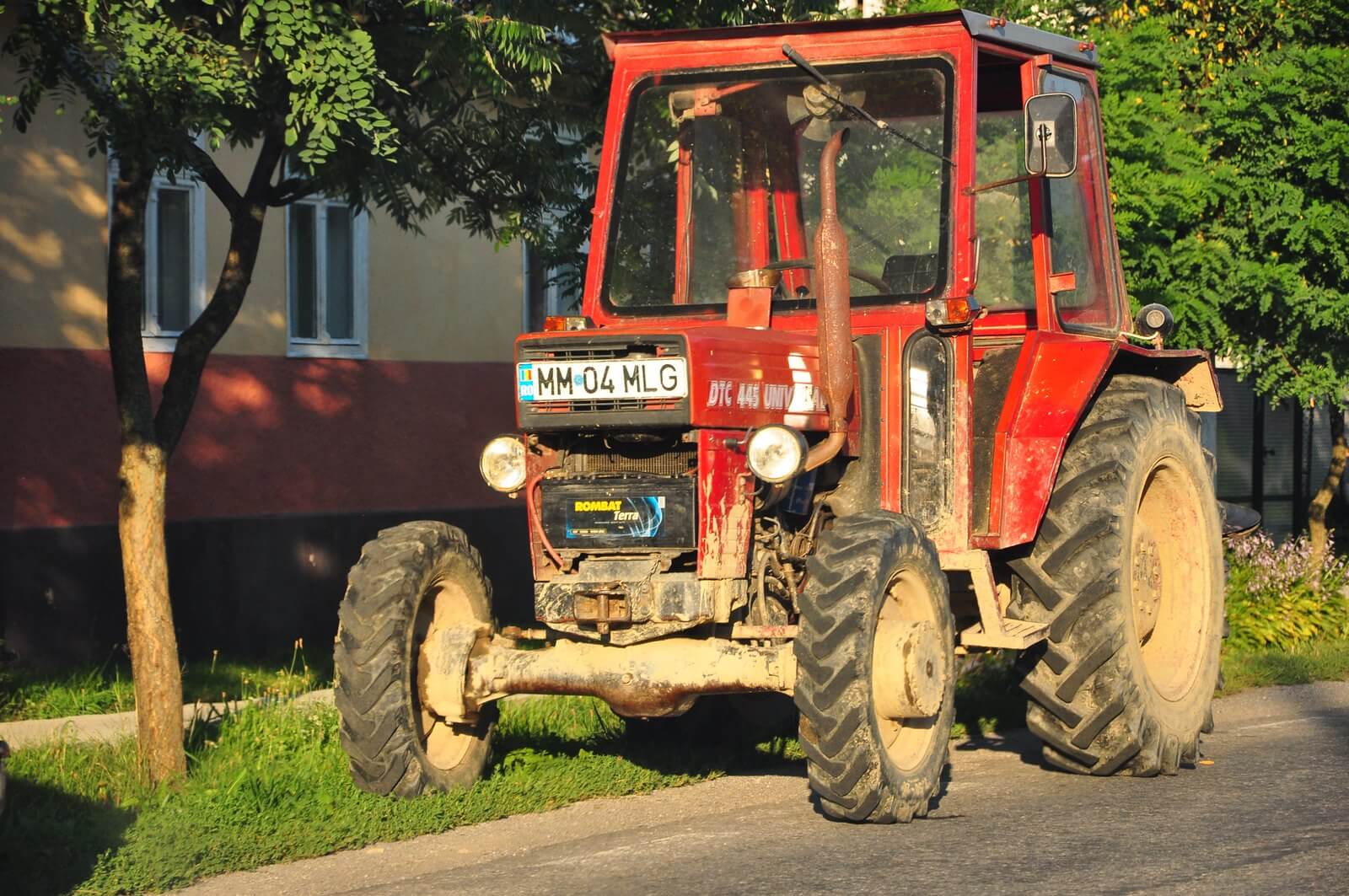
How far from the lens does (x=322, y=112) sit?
743cm

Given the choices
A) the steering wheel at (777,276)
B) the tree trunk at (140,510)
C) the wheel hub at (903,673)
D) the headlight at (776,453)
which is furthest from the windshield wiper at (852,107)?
the tree trunk at (140,510)

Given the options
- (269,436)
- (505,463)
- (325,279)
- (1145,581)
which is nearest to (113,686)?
(269,436)

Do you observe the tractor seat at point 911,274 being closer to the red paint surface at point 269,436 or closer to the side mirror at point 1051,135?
the side mirror at point 1051,135

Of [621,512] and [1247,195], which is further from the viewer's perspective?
[1247,195]

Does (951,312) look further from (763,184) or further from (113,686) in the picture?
(113,686)

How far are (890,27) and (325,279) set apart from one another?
763cm

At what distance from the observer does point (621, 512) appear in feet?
23.9

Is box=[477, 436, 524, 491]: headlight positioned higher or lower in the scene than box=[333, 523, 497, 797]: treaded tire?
higher

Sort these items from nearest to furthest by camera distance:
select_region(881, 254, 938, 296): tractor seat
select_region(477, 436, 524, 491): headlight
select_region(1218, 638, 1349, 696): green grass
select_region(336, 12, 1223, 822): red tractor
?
select_region(336, 12, 1223, 822): red tractor, select_region(477, 436, 524, 491): headlight, select_region(881, 254, 938, 296): tractor seat, select_region(1218, 638, 1349, 696): green grass

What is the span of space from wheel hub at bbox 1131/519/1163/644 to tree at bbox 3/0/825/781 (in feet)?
11.1

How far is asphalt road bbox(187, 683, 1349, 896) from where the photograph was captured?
6.20 metres

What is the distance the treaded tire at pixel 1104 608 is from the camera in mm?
7953

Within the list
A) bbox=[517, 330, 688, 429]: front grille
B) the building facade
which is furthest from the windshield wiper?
the building facade

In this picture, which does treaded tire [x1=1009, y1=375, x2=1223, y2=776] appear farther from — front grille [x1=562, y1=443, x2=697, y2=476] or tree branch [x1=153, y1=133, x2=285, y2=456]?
tree branch [x1=153, y1=133, x2=285, y2=456]
